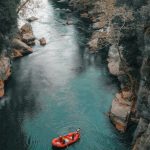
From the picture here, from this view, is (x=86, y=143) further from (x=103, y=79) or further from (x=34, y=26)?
(x=34, y=26)

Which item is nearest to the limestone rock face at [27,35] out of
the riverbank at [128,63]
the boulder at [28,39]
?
the boulder at [28,39]

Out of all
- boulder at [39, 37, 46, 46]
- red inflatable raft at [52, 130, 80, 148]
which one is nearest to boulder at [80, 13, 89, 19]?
boulder at [39, 37, 46, 46]

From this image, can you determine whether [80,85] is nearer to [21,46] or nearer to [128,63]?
[128,63]

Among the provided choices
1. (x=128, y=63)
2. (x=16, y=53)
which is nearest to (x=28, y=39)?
(x=16, y=53)

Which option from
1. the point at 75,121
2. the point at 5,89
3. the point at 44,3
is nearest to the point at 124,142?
the point at 75,121

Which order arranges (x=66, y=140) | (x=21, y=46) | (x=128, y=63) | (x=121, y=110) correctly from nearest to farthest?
(x=66, y=140), (x=121, y=110), (x=128, y=63), (x=21, y=46)

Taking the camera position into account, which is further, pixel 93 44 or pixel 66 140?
pixel 93 44
